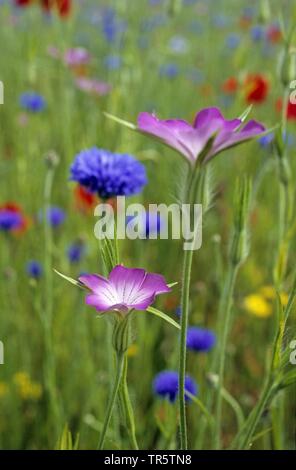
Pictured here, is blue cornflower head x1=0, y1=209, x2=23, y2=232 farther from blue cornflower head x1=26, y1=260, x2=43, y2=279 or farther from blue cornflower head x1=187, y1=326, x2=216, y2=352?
blue cornflower head x1=187, y1=326, x2=216, y2=352

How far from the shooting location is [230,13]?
14.2 ft

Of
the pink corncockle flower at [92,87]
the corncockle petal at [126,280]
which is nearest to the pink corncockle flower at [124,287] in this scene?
the corncockle petal at [126,280]

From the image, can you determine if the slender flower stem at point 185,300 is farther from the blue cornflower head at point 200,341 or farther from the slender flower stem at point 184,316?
the blue cornflower head at point 200,341

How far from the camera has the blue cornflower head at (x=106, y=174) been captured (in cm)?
83

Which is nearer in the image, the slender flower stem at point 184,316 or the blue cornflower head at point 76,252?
the slender flower stem at point 184,316

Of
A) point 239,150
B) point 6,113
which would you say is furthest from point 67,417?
point 6,113

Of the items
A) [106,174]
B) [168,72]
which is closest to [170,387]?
[106,174]

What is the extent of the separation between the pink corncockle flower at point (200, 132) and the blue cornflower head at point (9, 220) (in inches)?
32.3

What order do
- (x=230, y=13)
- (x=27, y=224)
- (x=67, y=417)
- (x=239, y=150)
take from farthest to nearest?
(x=230, y=13)
(x=239, y=150)
(x=27, y=224)
(x=67, y=417)

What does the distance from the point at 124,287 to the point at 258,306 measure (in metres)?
0.79

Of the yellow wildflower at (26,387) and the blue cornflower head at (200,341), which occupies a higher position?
the blue cornflower head at (200,341)

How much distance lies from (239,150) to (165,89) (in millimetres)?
714
